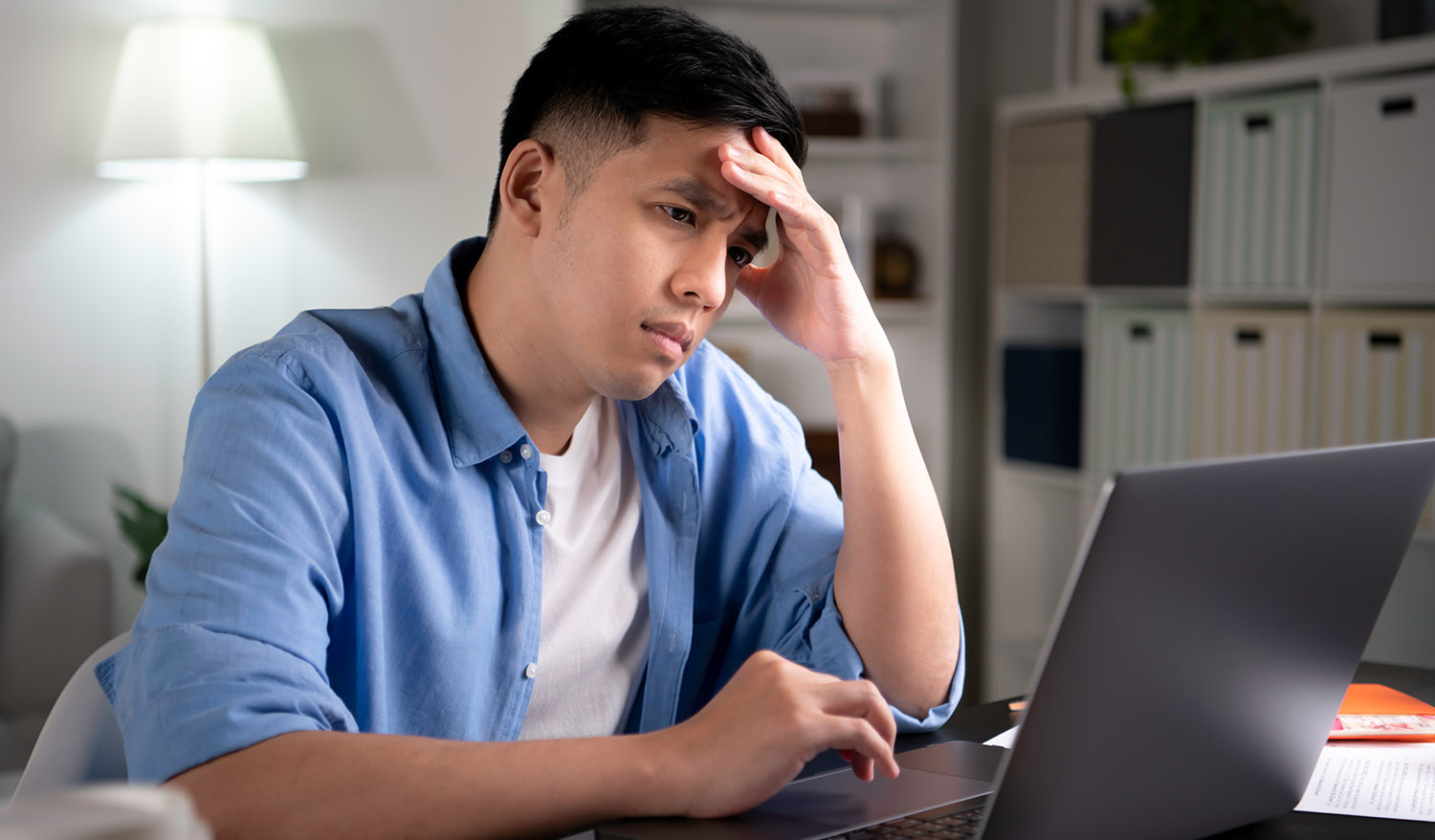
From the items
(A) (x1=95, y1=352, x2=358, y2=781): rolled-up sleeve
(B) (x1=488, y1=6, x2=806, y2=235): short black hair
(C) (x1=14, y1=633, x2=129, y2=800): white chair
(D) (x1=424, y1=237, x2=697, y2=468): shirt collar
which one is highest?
(B) (x1=488, y1=6, x2=806, y2=235): short black hair

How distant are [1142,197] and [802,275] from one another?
67.6 inches

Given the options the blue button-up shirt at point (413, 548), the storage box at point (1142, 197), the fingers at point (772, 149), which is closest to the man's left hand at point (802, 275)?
the fingers at point (772, 149)

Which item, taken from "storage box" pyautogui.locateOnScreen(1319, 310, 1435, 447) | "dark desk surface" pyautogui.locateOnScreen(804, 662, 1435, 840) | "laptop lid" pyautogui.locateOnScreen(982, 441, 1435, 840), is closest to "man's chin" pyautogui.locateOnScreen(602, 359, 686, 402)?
"dark desk surface" pyautogui.locateOnScreen(804, 662, 1435, 840)

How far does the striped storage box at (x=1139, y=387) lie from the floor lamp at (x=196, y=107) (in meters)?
1.78

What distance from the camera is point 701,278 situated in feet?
3.49

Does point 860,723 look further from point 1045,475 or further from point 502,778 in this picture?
point 1045,475

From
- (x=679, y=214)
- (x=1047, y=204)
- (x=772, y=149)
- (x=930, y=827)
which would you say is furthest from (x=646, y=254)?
(x=1047, y=204)

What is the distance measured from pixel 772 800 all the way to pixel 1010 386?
247 cm

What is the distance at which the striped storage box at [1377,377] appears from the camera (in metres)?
2.21

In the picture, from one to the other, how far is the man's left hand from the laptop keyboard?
0.51 metres

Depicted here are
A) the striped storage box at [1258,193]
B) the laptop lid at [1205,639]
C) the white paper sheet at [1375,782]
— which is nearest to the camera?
the laptop lid at [1205,639]

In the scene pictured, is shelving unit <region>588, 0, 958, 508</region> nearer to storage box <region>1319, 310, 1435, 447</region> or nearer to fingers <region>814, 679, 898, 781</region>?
storage box <region>1319, 310, 1435, 447</region>

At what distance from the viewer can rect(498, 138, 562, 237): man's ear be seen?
3.68ft

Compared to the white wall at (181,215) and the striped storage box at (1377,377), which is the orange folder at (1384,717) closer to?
the striped storage box at (1377,377)
